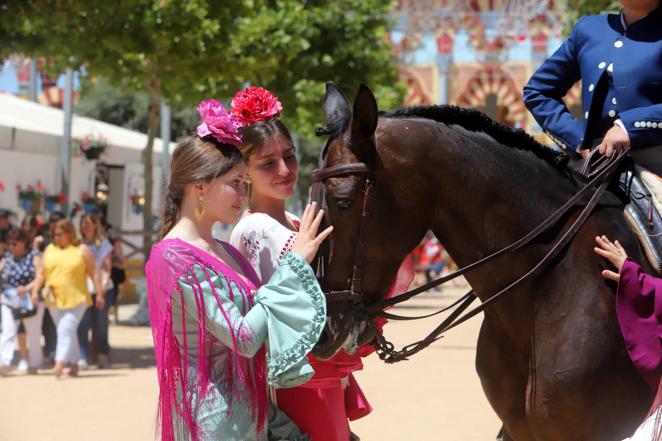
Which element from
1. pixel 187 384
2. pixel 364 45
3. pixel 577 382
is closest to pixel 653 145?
pixel 577 382

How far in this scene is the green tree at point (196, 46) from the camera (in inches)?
596

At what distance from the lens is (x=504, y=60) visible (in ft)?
121

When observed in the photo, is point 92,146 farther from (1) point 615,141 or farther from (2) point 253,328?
(2) point 253,328

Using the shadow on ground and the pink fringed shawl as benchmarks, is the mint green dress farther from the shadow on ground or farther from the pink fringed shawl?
the shadow on ground

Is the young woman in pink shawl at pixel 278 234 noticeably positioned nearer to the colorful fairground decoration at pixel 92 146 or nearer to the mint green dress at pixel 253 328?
the mint green dress at pixel 253 328

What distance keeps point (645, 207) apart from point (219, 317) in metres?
1.71

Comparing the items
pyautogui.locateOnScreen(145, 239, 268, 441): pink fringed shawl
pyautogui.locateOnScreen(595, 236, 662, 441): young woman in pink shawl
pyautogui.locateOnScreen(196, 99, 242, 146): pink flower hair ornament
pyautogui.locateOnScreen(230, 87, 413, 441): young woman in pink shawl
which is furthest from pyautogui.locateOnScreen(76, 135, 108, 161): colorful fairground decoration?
pyautogui.locateOnScreen(595, 236, 662, 441): young woman in pink shawl

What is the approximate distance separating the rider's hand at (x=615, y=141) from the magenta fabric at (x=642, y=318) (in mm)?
543

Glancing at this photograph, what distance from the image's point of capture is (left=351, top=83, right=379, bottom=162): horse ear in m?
3.87

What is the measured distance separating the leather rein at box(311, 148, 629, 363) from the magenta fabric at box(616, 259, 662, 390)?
1.00ft

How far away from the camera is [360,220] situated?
3.88 m

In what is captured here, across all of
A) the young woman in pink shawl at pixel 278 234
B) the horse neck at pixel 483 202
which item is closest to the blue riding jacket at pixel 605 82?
the horse neck at pixel 483 202

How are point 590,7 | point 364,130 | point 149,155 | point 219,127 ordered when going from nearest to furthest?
point 364,130 < point 219,127 < point 590,7 < point 149,155

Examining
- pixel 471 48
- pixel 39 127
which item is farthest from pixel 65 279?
pixel 471 48
